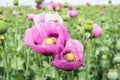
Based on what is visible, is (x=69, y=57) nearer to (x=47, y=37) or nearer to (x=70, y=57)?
(x=70, y=57)

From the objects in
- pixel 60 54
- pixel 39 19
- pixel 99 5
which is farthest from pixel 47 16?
pixel 99 5

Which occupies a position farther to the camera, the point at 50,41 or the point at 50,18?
the point at 50,18

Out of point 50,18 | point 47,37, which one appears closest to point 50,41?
point 47,37

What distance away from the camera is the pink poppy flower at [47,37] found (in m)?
0.93

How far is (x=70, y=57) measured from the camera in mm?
1021

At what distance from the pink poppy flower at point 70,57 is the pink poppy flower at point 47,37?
0.09ft

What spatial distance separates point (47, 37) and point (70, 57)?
108mm

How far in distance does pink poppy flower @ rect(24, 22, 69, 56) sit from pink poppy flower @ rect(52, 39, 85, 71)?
3 centimetres

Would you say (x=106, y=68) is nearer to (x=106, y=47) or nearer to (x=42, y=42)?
(x=106, y=47)

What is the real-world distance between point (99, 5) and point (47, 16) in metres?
11.5

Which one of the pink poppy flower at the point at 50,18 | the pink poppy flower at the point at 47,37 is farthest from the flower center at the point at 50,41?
the pink poppy flower at the point at 50,18

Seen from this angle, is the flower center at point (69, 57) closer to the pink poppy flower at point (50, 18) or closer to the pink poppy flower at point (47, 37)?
the pink poppy flower at point (47, 37)

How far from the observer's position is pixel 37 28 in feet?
3.48

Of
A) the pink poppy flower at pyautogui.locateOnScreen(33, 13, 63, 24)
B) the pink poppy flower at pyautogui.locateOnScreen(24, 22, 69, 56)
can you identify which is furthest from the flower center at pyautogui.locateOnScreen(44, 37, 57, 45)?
the pink poppy flower at pyautogui.locateOnScreen(33, 13, 63, 24)
